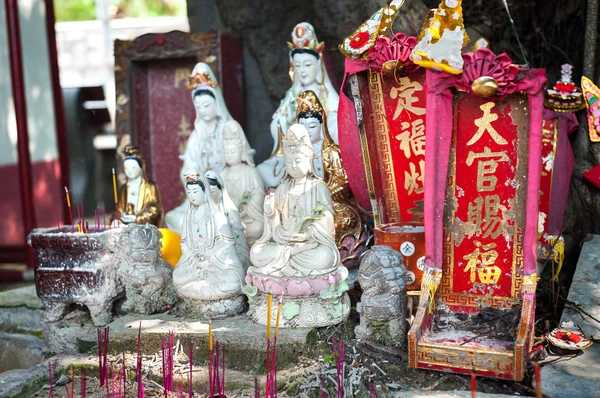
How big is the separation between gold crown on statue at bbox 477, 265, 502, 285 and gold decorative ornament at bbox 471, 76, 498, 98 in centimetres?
117

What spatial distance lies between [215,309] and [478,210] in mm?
2041

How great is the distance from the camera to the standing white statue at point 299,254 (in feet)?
15.1

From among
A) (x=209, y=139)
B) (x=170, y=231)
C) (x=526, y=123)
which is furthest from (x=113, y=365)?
(x=526, y=123)

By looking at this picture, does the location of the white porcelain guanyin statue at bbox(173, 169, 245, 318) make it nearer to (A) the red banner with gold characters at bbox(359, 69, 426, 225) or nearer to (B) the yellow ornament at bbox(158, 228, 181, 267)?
(B) the yellow ornament at bbox(158, 228, 181, 267)

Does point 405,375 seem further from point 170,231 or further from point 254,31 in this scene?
point 254,31

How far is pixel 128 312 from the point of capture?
205 inches

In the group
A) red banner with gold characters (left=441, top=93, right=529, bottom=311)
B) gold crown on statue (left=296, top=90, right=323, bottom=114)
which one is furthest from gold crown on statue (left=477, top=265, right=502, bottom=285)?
gold crown on statue (left=296, top=90, right=323, bottom=114)

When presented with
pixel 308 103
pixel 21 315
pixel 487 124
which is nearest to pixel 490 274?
pixel 487 124

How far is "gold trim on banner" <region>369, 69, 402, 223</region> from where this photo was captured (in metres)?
5.04

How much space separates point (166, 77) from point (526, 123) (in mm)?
5037

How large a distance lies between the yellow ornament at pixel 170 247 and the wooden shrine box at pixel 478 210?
256 centimetres

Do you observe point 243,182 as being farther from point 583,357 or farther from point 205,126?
point 583,357

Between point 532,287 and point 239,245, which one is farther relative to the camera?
point 239,245

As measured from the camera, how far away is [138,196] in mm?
6348
